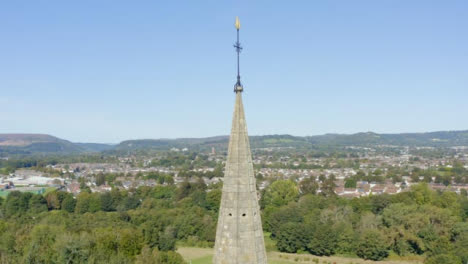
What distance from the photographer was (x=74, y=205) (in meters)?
75.8

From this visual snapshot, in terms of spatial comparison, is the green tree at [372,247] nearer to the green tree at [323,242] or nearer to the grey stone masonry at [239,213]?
the green tree at [323,242]

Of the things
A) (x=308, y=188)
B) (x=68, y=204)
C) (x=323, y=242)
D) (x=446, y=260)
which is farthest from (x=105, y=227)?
(x=308, y=188)

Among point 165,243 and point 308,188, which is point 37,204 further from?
point 308,188

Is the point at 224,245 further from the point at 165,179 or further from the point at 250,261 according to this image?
the point at 165,179

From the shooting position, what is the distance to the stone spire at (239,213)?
10023 millimetres

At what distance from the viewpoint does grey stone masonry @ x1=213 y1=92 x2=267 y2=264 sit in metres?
10.0

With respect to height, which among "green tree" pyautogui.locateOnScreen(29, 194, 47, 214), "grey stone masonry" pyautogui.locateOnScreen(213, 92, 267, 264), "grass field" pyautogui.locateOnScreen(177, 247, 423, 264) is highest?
"grey stone masonry" pyautogui.locateOnScreen(213, 92, 267, 264)

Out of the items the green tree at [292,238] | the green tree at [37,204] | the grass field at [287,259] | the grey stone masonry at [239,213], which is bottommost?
the grass field at [287,259]

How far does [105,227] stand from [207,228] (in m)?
14.8

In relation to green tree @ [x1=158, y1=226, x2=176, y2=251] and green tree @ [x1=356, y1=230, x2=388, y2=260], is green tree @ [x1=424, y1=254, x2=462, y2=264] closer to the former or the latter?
green tree @ [x1=356, y1=230, x2=388, y2=260]

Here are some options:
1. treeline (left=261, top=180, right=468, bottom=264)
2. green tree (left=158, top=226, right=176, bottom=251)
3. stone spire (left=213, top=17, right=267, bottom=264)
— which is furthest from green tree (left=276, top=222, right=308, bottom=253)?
stone spire (left=213, top=17, right=267, bottom=264)

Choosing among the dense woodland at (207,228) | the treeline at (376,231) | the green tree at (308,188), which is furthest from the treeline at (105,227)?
the green tree at (308,188)

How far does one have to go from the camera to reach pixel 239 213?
1020 centimetres

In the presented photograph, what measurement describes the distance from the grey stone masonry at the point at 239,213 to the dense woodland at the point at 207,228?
26434 millimetres
